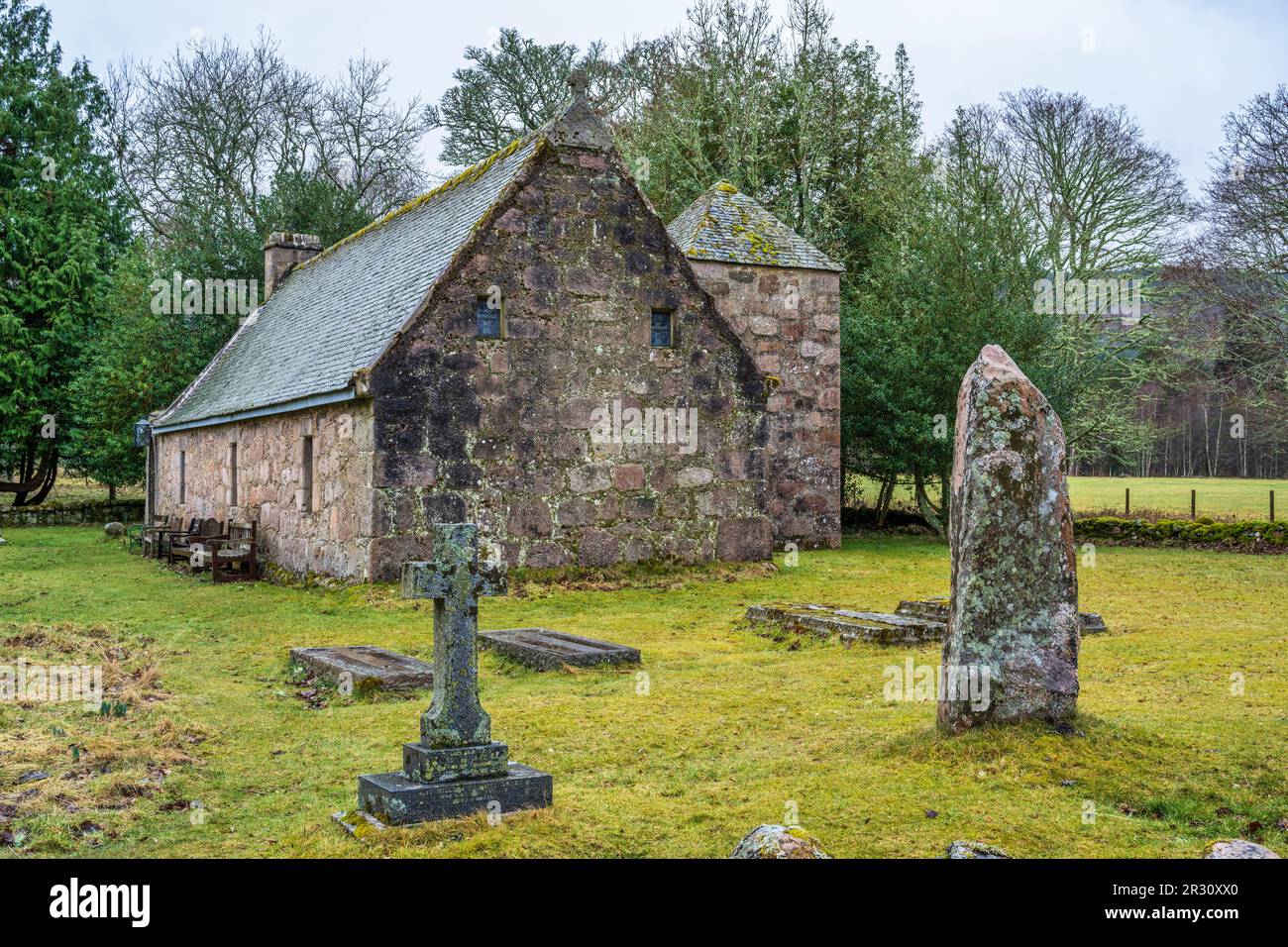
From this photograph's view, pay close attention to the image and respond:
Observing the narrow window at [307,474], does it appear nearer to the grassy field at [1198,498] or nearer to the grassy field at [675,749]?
the grassy field at [675,749]

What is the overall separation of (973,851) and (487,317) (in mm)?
12729

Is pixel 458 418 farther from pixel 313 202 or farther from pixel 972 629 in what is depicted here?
pixel 313 202

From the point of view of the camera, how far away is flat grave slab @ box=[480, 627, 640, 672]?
10.5 metres

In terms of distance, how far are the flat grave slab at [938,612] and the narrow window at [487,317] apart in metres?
7.00

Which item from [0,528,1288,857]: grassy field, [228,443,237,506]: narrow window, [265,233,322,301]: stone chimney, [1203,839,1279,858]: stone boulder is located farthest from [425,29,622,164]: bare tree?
[1203,839,1279,858]: stone boulder

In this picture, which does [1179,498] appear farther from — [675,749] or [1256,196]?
[675,749]

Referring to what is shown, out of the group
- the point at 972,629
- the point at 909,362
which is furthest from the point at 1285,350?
the point at 972,629

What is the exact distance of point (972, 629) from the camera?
265 inches

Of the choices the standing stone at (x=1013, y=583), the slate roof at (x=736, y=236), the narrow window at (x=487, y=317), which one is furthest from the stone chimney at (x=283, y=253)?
the standing stone at (x=1013, y=583)

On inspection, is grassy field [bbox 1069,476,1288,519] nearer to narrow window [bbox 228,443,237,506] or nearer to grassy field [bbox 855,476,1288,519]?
grassy field [bbox 855,476,1288,519]

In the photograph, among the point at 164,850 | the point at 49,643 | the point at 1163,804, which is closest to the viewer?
the point at 164,850

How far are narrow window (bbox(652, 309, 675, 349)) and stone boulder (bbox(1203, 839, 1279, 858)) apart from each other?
13.8 m

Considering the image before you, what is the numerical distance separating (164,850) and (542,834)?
1816 millimetres

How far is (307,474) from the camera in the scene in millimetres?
17625
